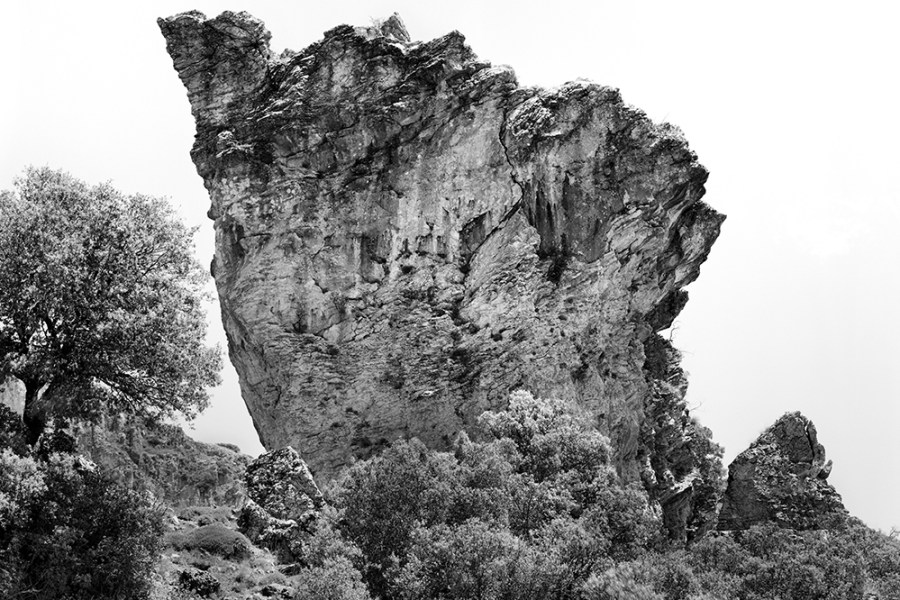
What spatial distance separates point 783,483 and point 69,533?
56.3 metres

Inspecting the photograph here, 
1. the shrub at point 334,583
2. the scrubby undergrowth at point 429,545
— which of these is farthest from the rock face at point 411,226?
the shrub at point 334,583

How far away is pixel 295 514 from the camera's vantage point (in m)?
47.3

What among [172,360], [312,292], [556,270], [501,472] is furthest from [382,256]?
[172,360]

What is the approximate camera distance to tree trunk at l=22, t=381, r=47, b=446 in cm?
3466

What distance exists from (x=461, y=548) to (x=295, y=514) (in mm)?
16161

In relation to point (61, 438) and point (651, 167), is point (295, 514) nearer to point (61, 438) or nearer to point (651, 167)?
point (61, 438)

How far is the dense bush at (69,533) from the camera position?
31.0 metres

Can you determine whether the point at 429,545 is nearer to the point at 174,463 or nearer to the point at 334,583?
the point at 334,583

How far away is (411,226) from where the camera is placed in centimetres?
6238

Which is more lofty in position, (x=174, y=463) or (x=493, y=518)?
(x=174, y=463)

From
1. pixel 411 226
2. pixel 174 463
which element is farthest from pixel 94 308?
pixel 174 463

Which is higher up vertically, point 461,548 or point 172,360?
point 172,360

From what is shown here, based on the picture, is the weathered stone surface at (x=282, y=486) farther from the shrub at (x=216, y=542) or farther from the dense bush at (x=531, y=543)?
the dense bush at (x=531, y=543)

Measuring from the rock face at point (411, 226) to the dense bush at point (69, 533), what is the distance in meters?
25.2
